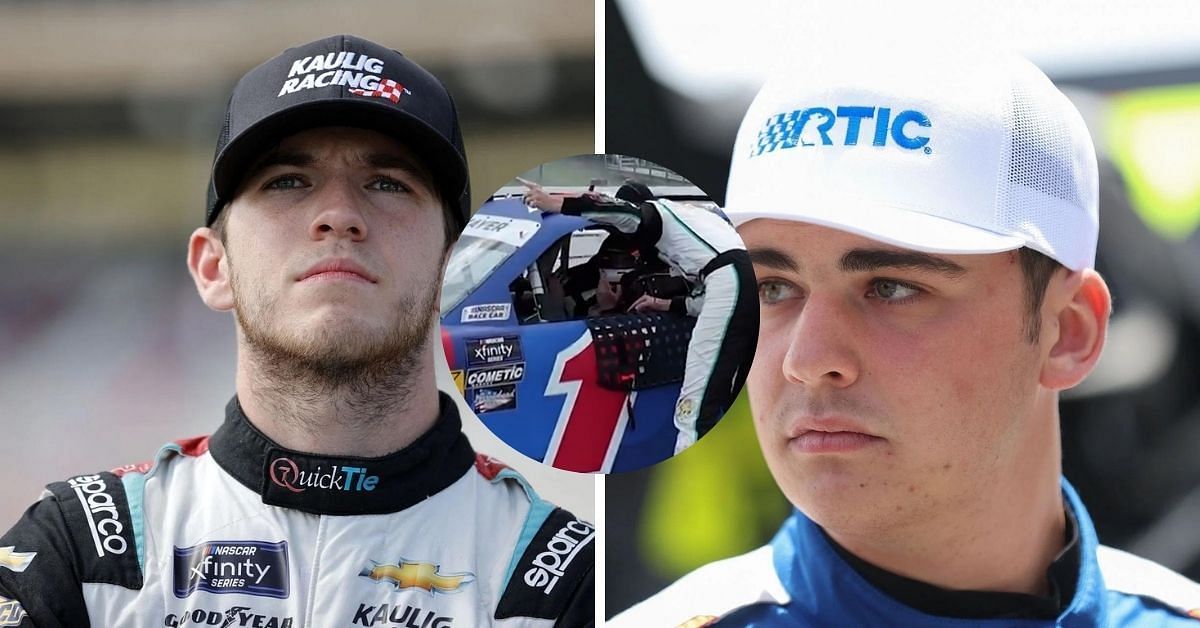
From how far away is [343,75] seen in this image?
1220 mm

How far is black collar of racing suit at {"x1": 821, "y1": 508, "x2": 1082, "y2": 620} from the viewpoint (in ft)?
4.02

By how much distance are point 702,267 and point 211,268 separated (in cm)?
54

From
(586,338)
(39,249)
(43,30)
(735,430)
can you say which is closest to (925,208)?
(586,338)

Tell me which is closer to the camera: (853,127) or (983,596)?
(853,127)

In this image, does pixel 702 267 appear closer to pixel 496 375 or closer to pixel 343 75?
pixel 496 375

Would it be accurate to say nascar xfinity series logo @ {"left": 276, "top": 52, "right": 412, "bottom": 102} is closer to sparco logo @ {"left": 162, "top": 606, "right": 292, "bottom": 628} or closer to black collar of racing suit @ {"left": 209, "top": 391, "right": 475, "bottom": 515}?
black collar of racing suit @ {"left": 209, "top": 391, "right": 475, "bottom": 515}

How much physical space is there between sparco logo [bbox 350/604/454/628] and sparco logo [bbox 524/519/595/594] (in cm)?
10

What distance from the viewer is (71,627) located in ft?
3.77

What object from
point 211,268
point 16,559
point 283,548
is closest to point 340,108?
point 211,268

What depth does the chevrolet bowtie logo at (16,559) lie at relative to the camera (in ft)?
3.82

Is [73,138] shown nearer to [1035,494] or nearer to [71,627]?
[71,627]

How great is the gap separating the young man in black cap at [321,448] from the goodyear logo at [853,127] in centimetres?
36

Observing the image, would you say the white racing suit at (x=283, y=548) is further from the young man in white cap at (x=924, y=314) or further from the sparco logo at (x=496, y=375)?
the young man in white cap at (x=924, y=314)

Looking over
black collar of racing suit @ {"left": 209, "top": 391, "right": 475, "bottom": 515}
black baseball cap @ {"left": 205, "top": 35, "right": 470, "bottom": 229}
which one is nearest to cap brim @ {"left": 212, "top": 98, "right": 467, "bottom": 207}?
black baseball cap @ {"left": 205, "top": 35, "right": 470, "bottom": 229}
